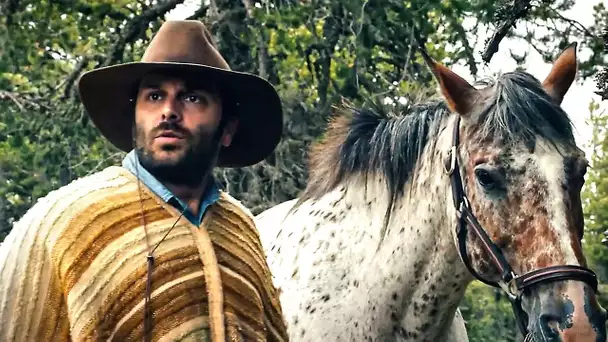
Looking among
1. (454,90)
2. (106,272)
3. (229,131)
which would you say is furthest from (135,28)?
(106,272)

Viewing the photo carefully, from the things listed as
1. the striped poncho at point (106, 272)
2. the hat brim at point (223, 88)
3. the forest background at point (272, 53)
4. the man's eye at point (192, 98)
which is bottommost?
the striped poncho at point (106, 272)

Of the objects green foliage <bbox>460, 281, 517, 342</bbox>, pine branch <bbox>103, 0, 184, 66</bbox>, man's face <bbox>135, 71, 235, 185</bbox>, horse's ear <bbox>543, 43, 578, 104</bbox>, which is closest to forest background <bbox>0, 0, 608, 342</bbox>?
pine branch <bbox>103, 0, 184, 66</bbox>

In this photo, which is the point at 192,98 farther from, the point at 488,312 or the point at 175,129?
the point at 488,312

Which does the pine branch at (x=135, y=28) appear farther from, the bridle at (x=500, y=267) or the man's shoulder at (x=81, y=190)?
the man's shoulder at (x=81, y=190)

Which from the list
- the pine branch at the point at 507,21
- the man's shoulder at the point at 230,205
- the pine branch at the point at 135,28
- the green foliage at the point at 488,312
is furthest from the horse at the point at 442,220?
the green foliage at the point at 488,312

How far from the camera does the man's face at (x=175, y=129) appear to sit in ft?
7.53

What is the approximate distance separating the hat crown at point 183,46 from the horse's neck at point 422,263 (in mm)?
1493

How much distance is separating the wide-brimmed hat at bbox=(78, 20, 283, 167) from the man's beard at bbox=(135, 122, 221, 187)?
0.16 m

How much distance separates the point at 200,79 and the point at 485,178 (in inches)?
55.6

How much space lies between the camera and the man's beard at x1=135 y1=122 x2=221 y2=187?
230 cm

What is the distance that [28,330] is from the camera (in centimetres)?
211

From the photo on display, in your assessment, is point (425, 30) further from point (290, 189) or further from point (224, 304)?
point (224, 304)

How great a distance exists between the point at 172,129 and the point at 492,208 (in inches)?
59.1

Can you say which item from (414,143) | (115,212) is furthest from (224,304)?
(414,143)
